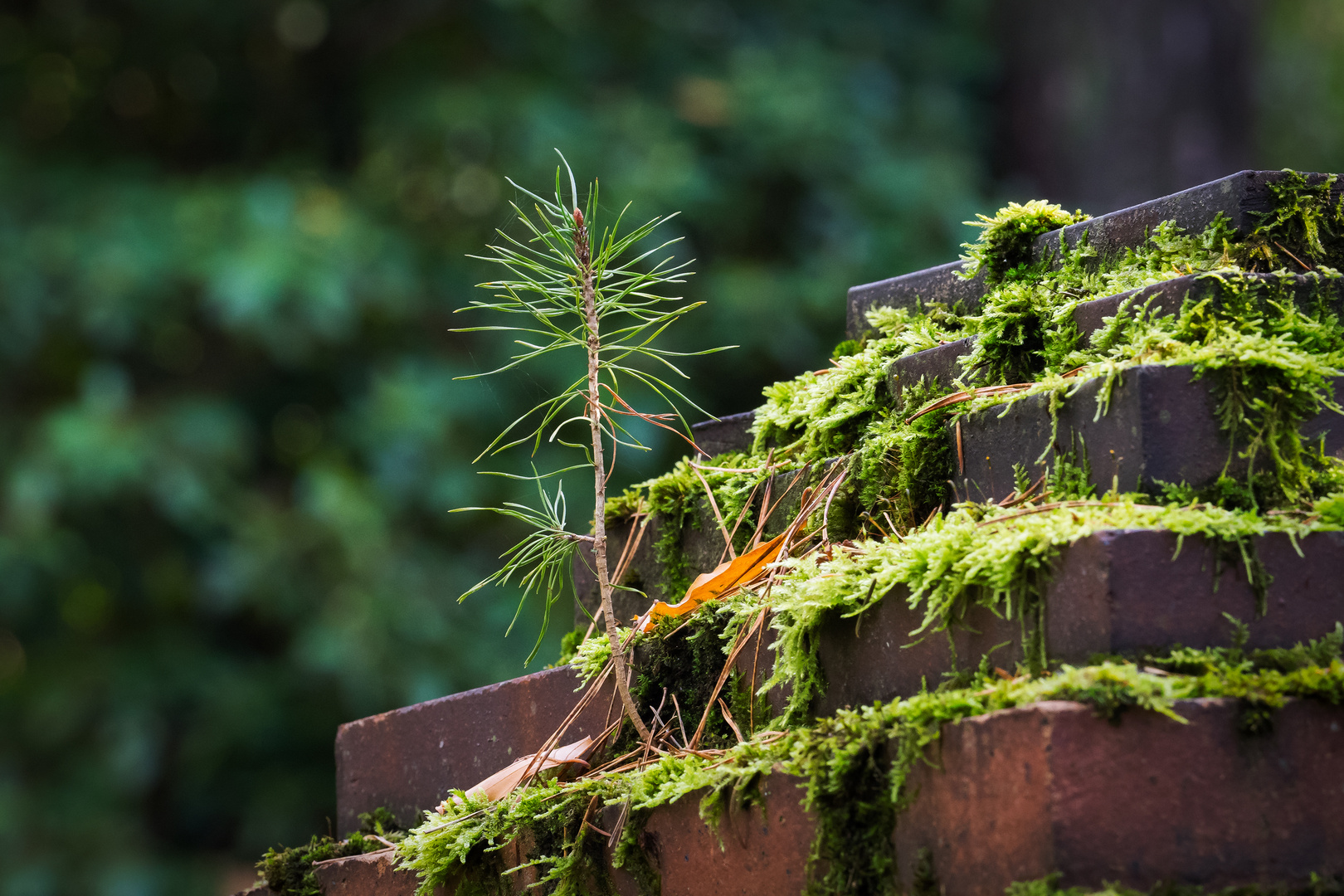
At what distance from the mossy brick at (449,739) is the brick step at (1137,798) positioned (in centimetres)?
57

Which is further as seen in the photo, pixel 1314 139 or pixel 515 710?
pixel 1314 139

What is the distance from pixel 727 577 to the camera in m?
1.39

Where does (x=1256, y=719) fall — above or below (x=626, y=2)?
below

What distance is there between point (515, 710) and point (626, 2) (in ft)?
16.6

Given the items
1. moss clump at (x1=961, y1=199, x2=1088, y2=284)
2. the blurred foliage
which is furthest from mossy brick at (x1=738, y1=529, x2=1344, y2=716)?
the blurred foliage

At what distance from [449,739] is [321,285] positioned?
3354mm

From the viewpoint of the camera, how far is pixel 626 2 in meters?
5.98

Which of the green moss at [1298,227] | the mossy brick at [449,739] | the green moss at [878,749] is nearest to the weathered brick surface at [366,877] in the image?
the mossy brick at [449,739]

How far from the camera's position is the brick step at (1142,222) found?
4.03 feet

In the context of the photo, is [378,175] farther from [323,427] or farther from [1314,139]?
[1314,139]

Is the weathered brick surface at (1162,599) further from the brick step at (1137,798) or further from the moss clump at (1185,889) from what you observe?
the moss clump at (1185,889)

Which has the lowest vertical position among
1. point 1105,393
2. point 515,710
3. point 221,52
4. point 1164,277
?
point 515,710

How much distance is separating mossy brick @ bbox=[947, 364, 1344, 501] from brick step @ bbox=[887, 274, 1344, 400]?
0.36ft

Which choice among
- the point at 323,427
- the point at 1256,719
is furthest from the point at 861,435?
the point at 323,427
